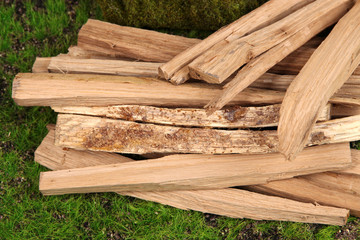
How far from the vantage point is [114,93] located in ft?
12.5

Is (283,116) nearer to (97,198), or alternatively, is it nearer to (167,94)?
(167,94)

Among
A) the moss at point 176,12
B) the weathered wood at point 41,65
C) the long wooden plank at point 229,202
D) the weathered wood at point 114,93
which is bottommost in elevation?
the long wooden plank at point 229,202

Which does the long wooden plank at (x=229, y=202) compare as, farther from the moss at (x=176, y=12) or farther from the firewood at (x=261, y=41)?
the moss at (x=176, y=12)

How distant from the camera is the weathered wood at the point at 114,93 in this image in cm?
377

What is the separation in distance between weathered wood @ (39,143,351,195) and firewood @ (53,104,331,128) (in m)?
0.30

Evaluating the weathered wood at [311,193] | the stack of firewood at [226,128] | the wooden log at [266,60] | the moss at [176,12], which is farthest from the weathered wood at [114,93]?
the moss at [176,12]

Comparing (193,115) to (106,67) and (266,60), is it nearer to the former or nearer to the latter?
(266,60)

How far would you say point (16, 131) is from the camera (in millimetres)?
4406

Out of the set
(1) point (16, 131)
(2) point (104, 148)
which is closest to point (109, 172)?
(2) point (104, 148)

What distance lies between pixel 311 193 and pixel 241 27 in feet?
5.30

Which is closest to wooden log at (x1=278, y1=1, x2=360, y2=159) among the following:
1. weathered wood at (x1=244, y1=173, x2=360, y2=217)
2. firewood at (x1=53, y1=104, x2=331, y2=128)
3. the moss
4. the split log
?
firewood at (x1=53, y1=104, x2=331, y2=128)

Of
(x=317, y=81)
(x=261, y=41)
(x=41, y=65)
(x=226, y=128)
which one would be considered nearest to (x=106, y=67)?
(x=41, y=65)

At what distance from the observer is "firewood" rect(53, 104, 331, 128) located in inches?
144

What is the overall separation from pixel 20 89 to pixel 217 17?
2.08 meters
